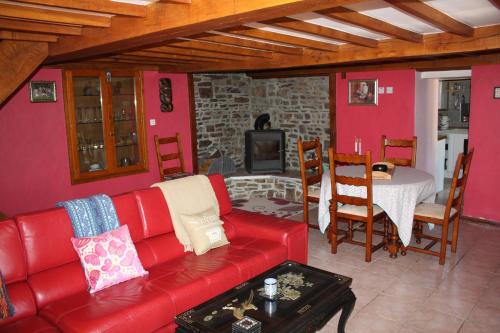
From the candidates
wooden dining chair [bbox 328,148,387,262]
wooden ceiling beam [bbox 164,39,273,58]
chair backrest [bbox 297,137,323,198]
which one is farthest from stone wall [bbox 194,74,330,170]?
wooden dining chair [bbox 328,148,387,262]

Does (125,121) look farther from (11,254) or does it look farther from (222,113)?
(11,254)

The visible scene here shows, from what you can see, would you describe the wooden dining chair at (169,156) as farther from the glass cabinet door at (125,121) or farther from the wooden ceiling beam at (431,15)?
the wooden ceiling beam at (431,15)

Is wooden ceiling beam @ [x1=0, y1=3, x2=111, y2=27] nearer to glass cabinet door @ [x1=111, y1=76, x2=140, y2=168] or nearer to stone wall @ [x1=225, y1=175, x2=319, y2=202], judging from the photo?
glass cabinet door @ [x1=111, y1=76, x2=140, y2=168]

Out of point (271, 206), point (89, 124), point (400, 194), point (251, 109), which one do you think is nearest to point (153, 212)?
point (400, 194)

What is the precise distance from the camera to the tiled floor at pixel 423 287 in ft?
10.5

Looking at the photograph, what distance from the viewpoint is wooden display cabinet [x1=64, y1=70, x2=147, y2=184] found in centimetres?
567

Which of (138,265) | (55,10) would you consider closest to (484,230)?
(138,265)

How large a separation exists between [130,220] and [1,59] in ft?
5.66

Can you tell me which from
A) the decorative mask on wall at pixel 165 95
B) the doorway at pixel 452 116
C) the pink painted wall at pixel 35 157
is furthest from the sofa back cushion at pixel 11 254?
the doorway at pixel 452 116

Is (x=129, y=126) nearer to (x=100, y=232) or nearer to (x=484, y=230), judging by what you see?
(x=100, y=232)

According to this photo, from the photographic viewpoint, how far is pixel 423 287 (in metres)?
3.80

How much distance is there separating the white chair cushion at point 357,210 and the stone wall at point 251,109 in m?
2.91

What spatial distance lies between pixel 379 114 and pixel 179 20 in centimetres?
453

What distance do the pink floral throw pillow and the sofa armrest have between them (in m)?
1.12
